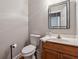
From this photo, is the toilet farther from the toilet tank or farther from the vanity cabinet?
the vanity cabinet

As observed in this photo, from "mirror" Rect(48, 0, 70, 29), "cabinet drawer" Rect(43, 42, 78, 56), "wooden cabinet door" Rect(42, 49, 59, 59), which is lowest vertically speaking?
"wooden cabinet door" Rect(42, 49, 59, 59)

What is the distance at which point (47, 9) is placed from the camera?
9.69ft

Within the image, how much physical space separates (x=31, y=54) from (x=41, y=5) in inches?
56.5

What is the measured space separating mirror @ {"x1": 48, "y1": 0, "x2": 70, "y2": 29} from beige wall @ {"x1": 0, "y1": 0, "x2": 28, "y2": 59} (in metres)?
1.08

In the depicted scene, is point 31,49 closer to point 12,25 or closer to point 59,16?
point 12,25

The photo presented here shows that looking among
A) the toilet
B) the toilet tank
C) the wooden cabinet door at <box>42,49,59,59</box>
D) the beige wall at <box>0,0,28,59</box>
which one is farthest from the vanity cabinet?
the beige wall at <box>0,0,28,59</box>

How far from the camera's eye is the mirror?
93.9 inches

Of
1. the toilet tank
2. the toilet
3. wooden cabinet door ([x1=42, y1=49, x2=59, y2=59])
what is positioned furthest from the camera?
the toilet tank

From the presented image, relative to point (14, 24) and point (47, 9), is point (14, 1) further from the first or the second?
point (47, 9)

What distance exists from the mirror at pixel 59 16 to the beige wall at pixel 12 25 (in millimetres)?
1079

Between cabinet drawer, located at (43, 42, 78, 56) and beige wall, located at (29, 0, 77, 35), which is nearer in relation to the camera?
cabinet drawer, located at (43, 42, 78, 56)

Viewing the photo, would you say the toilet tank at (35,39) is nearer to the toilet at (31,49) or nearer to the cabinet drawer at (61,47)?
the toilet at (31,49)

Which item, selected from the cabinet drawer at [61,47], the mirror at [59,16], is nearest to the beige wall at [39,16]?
the mirror at [59,16]

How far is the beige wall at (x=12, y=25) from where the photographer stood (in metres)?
3.04
